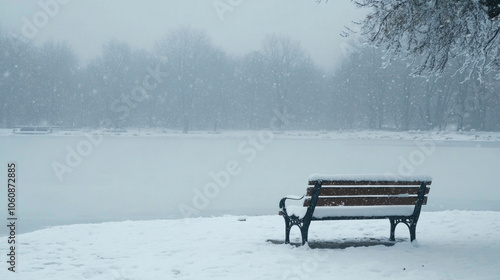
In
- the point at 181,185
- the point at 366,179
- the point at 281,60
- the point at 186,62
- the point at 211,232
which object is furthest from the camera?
the point at 281,60

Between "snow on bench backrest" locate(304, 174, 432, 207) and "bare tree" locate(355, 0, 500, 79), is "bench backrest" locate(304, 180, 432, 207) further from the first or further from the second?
"bare tree" locate(355, 0, 500, 79)

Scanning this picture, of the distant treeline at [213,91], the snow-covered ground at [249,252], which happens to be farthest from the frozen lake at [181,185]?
the distant treeline at [213,91]

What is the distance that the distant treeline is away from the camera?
202 feet

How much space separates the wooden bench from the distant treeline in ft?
182

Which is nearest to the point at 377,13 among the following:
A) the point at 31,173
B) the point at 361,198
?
the point at 361,198

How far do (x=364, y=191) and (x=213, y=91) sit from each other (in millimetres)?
64149

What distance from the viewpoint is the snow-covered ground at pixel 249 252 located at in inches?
198

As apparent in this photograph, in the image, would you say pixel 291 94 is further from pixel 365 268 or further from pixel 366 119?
pixel 365 268

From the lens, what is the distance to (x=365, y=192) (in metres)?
6.05

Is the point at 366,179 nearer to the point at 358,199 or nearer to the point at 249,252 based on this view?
the point at 358,199

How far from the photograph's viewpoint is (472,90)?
58.7 meters

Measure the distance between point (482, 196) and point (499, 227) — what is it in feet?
19.7

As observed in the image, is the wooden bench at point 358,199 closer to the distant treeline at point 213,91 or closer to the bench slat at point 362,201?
the bench slat at point 362,201

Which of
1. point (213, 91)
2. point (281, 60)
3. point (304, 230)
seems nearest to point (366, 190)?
point (304, 230)
